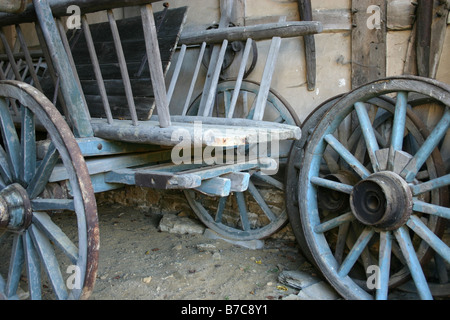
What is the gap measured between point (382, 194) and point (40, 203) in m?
1.99

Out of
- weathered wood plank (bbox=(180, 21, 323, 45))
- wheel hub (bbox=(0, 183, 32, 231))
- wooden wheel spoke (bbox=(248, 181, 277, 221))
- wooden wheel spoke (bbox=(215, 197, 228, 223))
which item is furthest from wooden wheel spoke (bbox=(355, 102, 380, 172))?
wheel hub (bbox=(0, 183, 32, 231))

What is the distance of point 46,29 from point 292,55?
196 cm

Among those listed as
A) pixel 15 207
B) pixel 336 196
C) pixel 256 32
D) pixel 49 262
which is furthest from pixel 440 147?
pixel 15 207

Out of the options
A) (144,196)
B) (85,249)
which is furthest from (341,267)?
(144,196)

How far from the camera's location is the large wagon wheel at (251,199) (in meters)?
3.43

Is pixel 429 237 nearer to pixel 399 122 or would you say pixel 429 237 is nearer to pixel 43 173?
pixel 399 122

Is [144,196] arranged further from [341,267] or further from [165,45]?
[341,267]

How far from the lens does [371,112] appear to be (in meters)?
2.84

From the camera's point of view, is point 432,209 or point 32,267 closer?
point 432,209

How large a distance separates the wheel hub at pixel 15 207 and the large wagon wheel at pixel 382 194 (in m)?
1.78

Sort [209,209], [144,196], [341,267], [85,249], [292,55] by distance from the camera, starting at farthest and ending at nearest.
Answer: [144,196]
[209,209]
[292,55]
[341,267]
[85,249]

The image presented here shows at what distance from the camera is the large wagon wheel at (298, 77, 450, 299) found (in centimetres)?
229

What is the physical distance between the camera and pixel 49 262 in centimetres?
232

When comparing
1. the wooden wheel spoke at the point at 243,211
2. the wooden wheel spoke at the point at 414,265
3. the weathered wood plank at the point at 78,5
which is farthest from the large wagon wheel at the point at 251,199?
the weathered wood plank at the point at 78,5
